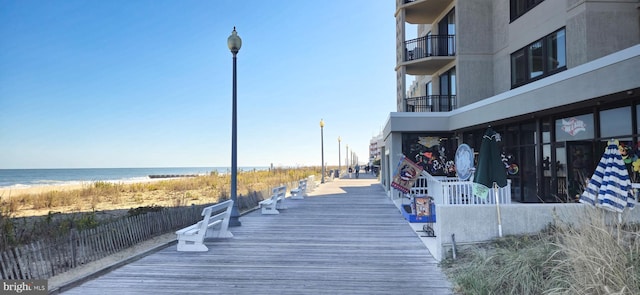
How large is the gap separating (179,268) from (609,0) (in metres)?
12.7

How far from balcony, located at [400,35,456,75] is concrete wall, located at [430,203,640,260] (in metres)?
11.8

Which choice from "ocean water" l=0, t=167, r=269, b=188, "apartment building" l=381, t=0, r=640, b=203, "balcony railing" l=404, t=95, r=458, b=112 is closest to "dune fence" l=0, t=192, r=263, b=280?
"apartment building" l=381, t=0, r=640, b=203

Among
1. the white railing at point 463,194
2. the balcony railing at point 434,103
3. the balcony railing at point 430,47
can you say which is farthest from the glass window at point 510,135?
the balcony railing at point 430,47

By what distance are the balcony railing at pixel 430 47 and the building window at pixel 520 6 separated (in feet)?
10.1

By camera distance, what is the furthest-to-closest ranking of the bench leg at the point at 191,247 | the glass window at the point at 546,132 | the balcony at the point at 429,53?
the balcony at the point at 429,53 → the glass window at the point at 546,132 → the bench leg at the point at 191,247

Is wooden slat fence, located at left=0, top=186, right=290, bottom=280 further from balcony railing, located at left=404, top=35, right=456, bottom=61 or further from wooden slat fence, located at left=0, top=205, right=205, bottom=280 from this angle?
balcony railing, located at left=404, top=35, right=456, bottom=61

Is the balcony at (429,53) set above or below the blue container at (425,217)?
above

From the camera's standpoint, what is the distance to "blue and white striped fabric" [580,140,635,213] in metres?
5.76

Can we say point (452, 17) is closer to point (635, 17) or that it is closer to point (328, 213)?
point (635, 17)

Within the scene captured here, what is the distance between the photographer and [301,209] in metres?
12.5

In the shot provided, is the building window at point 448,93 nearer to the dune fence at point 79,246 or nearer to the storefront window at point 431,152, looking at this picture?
the storefront window at point 431,152

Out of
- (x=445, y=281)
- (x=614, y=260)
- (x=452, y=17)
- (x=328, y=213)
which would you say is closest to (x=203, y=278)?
(x=445, y=281)

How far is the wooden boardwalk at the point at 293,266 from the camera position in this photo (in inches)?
191

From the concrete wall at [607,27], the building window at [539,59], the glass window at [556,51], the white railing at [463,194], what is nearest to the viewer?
the white railing at [463,194]
